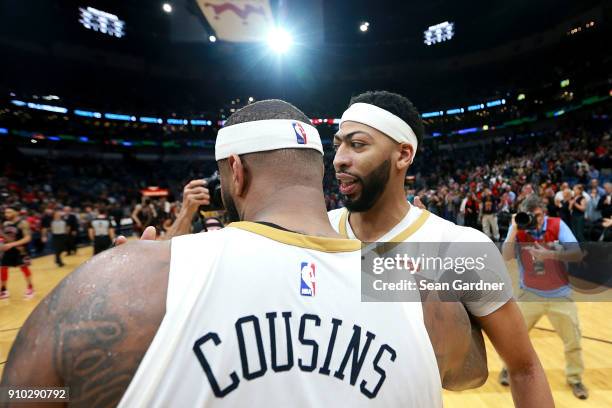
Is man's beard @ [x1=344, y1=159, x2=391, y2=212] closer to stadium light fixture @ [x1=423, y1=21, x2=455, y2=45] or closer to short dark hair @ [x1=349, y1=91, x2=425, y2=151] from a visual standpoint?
short dark hair @ [x1=349, y1=91, x2=425, y2=151]

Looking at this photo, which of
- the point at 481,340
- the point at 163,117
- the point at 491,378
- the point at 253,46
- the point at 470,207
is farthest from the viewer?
the point at 163,117

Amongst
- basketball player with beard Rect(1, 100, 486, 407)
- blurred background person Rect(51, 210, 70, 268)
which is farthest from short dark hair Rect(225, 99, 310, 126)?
blurred background person Rect(51, 210, 70, 268)

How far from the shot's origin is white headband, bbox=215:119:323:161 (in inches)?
42.1

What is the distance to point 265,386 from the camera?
2.59ft

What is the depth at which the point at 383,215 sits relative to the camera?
188 centimetres

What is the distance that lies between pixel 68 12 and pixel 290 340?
27927 mm

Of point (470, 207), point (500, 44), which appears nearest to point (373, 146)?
point (470, 207)

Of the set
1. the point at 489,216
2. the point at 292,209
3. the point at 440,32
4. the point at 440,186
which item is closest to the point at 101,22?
the point at 440,32

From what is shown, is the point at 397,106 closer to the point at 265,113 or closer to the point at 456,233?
the point at 456,233

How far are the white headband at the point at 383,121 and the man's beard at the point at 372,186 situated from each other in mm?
151

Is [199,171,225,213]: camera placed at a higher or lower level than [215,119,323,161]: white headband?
lower

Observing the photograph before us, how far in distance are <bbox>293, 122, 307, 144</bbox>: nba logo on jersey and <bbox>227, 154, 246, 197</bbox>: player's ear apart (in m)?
0.19

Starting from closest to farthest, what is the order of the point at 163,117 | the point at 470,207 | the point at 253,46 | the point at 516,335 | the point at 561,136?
the point at 516,335, the point at 470,207, the point at 561,136, the point at 253,46, the point at 163,117

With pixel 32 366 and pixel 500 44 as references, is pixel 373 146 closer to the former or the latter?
pixel 32 366
